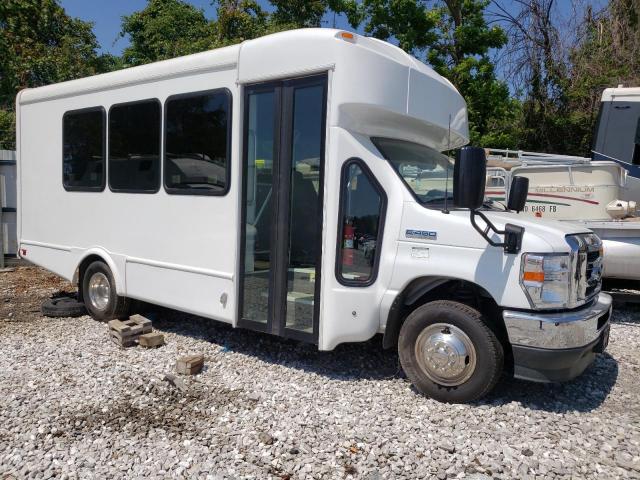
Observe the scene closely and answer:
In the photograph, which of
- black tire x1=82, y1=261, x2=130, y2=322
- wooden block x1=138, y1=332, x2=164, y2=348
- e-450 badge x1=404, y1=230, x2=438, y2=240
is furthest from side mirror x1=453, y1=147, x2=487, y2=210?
black tire x1=82, y1=261, x2=130, y2=322

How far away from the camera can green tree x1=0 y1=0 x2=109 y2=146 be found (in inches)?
627

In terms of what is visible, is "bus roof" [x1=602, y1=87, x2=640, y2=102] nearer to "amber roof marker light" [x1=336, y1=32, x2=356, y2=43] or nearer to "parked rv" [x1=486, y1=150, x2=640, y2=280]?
"parked rv" [x1=486, y1=150, x2=640, y2=280]

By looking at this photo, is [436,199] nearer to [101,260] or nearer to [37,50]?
[101,260]

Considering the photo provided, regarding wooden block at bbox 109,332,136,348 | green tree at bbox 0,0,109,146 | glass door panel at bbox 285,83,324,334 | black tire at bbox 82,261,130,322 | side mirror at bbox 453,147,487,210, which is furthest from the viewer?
green tree at bbox 0,0,109,146

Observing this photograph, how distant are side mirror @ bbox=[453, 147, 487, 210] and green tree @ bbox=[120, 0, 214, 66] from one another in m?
15.5

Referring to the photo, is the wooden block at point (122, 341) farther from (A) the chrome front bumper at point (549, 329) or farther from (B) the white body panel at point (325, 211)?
(A) the chrome front bumper at point (549, 329)

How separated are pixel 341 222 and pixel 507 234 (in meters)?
1.34

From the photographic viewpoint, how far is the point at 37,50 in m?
16.9

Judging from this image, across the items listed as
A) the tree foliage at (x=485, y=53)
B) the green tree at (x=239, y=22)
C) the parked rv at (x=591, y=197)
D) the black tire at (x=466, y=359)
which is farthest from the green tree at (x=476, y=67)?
the black tire at (x=466, y=359)

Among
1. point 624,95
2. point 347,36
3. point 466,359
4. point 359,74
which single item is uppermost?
point 624,95

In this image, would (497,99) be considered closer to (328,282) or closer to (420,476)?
(328,282)

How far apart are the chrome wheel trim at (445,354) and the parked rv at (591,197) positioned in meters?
3.24

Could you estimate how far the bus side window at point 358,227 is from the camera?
14.8 ft

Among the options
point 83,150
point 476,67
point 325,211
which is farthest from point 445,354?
point 476,67
